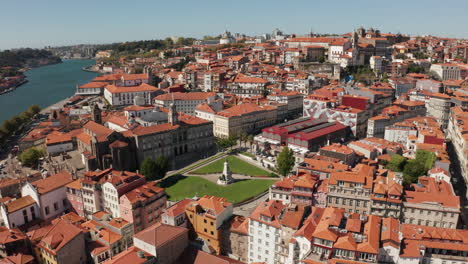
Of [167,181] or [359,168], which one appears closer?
[359,168]

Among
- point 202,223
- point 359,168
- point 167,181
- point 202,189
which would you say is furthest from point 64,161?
point 359,168

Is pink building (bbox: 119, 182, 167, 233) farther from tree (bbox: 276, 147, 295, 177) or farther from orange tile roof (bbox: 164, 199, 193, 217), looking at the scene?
tree (bbox: 276, 147, 295, 177)

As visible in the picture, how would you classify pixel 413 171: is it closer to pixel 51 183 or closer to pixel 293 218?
pixel 293 218

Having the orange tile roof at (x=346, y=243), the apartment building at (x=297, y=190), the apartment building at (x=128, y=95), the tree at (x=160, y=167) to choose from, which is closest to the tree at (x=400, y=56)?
the apartment building at (x=128, y=95)

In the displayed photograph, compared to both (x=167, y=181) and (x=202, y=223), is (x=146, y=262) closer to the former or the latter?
(x=202, y=223)

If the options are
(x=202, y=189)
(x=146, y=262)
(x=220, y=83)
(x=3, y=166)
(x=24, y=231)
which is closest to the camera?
(x=146, y=262)

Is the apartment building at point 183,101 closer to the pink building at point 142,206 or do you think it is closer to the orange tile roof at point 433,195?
the pink building at point 142,206

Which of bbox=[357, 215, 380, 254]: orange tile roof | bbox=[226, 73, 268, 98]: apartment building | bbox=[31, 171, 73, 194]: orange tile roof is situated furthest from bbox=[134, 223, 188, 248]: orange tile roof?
bbox=[226, 73, 268, 98]: apartment building

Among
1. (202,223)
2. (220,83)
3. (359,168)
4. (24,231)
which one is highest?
(220,83)
